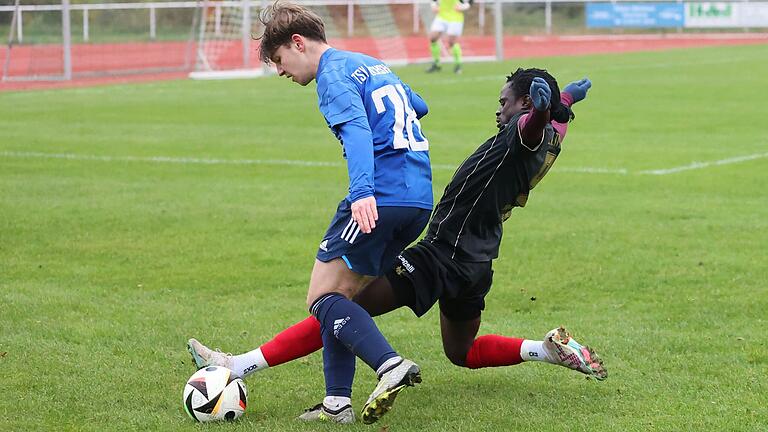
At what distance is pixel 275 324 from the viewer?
22.3ft

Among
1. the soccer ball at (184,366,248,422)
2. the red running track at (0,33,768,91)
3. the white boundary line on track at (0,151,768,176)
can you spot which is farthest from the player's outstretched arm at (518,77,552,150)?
the red running track at (0,33,768,91)

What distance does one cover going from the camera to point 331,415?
5020mm

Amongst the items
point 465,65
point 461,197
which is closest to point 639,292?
point 461,197

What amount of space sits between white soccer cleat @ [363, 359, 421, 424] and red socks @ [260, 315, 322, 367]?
2.56 ft

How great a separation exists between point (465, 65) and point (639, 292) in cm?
2365

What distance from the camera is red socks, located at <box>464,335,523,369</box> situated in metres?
5.54

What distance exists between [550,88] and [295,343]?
1.59m

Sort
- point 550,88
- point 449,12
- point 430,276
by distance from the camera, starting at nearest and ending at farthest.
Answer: point 550,88
point 430,276
point 449,12

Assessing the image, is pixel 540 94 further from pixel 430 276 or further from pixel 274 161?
pixel 274 161

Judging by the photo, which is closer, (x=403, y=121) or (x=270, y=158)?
(x=403, y=121)

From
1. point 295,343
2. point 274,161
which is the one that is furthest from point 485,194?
point 274,161

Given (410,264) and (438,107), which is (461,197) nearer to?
(410,264)

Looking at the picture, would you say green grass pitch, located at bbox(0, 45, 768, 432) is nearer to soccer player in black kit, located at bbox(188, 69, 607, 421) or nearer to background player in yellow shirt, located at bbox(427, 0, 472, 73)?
soccer player in black kit, located at bbox(188, 69, 607, 421)

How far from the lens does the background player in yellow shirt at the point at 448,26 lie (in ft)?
94.2
